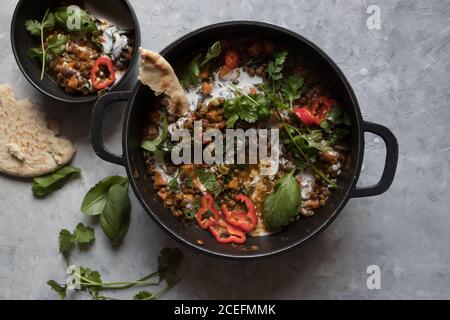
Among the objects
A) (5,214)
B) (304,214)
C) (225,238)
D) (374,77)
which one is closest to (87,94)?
(5,214)

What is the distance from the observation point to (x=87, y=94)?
2.67 m

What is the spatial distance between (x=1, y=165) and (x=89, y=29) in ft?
2.56

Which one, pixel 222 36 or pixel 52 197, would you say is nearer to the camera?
pixel 222 36

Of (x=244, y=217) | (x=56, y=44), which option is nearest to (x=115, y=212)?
(x=244, y=217)

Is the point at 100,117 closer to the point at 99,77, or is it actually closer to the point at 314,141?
the point at 99,77

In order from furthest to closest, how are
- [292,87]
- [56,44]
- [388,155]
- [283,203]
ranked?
[56,44]
[292,87]
[283,203]
[388,155]

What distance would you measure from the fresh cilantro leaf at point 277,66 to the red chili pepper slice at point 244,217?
55cm

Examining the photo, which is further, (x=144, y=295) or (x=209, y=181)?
(x=144, y=295)

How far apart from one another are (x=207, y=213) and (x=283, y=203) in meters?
0.39

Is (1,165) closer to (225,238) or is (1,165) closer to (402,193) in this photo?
(225,238)

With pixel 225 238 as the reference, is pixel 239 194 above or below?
above

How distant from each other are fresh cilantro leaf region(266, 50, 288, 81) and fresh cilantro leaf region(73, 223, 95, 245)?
1127 mm

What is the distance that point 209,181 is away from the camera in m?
2.58

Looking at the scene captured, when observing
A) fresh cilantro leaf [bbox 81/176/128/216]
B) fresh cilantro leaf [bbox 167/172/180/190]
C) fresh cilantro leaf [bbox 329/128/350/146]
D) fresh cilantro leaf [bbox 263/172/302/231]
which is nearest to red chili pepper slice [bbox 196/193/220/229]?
fresh cilantro leaf [bbox 167/172/180/190]
